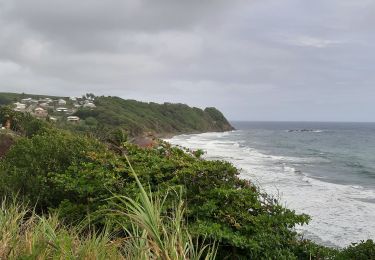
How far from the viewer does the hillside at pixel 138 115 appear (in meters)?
79.6

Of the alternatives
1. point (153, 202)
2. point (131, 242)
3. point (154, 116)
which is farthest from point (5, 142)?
point (154, 116)

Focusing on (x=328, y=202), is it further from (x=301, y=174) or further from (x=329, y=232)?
(x=301, y=174)

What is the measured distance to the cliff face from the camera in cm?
8097

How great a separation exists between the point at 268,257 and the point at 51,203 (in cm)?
515

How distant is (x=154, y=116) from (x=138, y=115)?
8.87 meters

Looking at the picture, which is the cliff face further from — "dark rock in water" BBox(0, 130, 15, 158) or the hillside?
"dark rock in water" BBox(0, 130, 15, 158)

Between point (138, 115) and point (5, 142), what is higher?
point (138, 115)

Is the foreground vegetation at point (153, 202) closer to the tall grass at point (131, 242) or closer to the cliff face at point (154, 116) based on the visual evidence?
the tall grass at point (131, 242)

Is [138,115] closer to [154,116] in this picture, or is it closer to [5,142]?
[154,116]

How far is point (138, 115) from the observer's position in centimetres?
10275

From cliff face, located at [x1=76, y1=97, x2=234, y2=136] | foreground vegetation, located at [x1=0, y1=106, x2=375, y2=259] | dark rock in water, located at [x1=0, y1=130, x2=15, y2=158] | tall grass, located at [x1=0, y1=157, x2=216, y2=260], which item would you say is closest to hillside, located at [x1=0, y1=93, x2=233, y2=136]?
cliff face, located at [x1=76, y1=97, x2=234, y2=136]

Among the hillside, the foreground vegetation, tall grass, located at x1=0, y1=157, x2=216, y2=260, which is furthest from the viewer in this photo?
the hillside

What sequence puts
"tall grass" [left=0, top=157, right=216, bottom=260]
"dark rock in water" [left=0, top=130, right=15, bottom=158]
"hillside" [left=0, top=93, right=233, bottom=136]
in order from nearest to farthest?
"tall grass" [left=0, top=157, right=216, bottom=260]
"dark rock in water" [left=0, top=130, right=15, bottom=158]
"hillside" [left=0, top=93, right=233, bottom=136]

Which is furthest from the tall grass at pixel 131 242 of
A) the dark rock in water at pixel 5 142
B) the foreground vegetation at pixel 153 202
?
the dark rock in water at pixel 5 142
